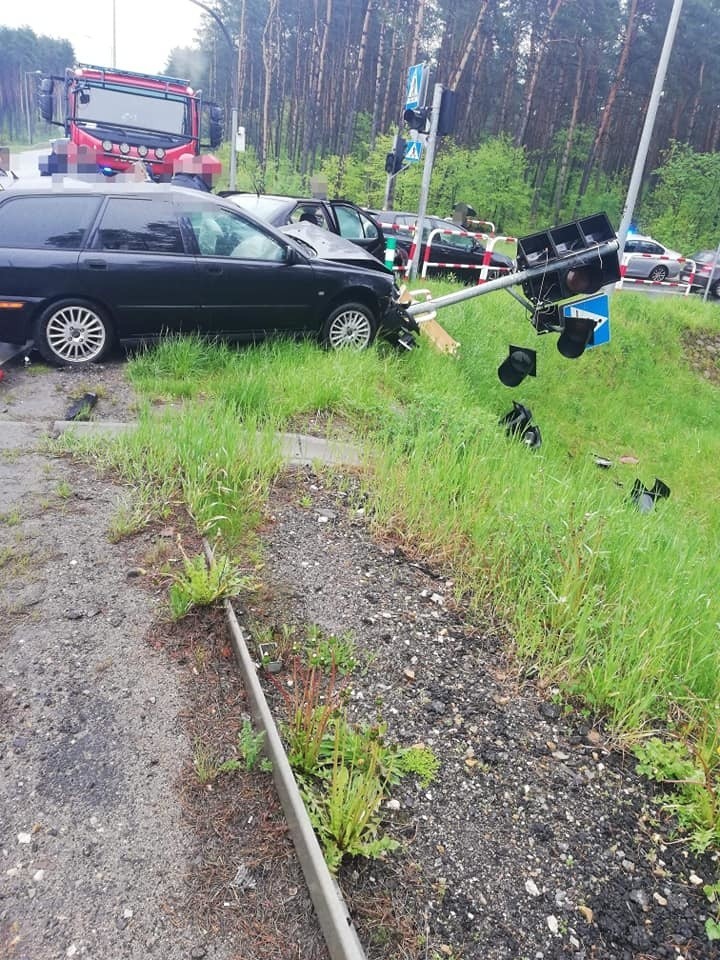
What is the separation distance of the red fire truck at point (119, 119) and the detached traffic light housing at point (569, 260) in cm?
1124

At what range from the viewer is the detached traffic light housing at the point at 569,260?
23.9 feet

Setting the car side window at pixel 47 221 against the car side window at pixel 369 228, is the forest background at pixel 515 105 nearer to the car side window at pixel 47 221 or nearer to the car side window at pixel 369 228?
the car side window at pixel 369 228

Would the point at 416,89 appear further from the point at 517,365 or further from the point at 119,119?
the point at 119,119

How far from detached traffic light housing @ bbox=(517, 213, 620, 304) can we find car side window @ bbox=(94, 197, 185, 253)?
3653 mm

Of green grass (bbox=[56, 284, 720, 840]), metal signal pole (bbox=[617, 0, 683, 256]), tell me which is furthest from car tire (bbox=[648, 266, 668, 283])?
green grass (bbox=[56, 284, 720, 840])

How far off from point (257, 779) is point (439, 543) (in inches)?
77.0

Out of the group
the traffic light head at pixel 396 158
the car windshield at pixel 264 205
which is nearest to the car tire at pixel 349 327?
the car windshield at pixel 264 205

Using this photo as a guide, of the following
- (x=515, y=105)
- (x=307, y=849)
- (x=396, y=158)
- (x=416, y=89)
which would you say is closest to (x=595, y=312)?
(x=416, y=89)

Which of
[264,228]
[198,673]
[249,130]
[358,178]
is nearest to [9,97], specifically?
[249,130]

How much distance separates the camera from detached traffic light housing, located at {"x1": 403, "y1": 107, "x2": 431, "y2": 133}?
11312 millimetres

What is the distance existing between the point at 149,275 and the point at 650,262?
2257cm

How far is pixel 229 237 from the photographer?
7688 millimetres

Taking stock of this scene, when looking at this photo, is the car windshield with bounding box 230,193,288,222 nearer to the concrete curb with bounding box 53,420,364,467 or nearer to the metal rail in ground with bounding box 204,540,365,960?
the concrete curb with bounding box 53,420,364,467

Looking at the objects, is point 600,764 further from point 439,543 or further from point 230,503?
point 230,503
